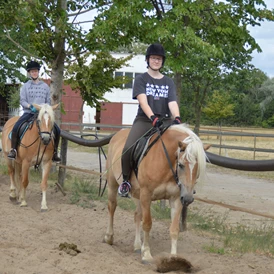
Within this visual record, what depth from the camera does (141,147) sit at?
6766 millimetres

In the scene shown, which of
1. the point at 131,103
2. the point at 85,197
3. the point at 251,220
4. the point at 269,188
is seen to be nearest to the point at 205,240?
the point at 251,220

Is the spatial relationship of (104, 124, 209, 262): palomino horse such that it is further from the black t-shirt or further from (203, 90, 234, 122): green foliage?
(203, 90, 234, 122): green foliage

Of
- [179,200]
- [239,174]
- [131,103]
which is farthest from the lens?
[131,103]

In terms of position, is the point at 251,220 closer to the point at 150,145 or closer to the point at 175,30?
the point at 175,30

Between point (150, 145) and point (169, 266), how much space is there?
60.1 inches

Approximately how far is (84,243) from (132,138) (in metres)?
1.69

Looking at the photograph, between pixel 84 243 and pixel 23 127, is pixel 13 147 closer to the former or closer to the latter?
pixel 23 127

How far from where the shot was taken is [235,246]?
727cm

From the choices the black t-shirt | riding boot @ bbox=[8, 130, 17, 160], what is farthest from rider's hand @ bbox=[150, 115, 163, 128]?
riding boot @ bbox=[8, 130, 17, 160]

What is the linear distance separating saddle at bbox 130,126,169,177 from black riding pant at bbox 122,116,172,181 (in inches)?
2.2

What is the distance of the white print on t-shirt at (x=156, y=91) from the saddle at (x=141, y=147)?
49 cm

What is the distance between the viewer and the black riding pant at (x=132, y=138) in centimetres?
694

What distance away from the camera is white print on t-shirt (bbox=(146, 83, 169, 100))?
274 inches

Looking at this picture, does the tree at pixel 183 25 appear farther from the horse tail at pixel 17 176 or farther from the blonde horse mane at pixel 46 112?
the horse tail at pixel 17 176
